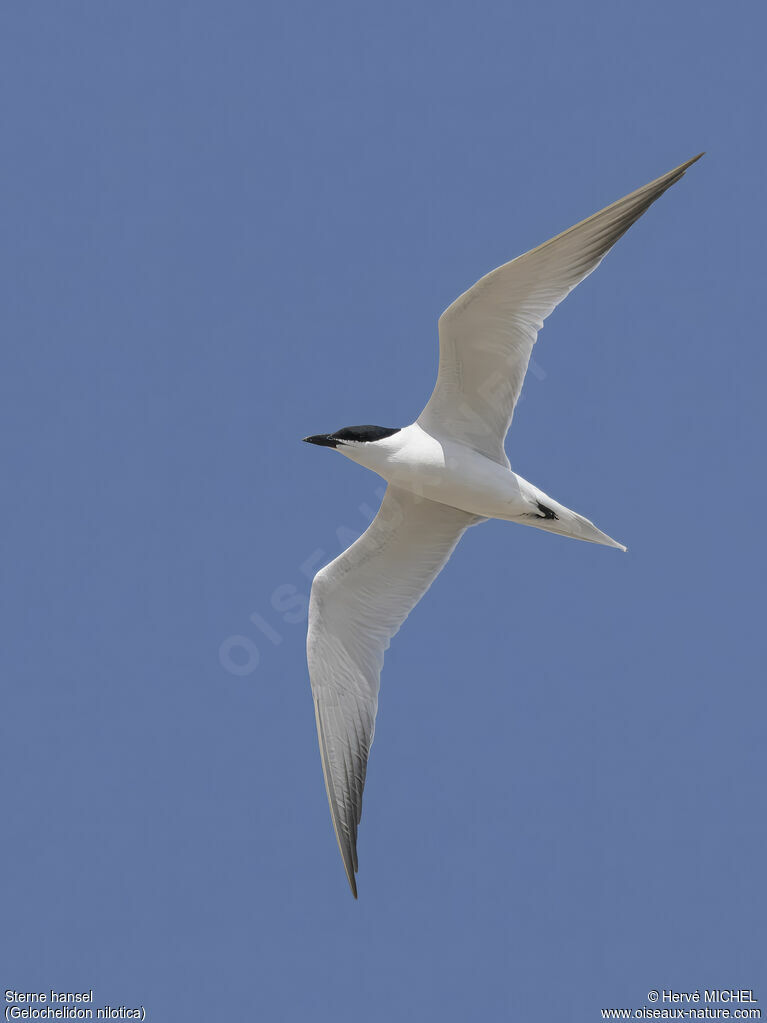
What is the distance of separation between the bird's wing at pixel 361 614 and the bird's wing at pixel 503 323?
92 cm

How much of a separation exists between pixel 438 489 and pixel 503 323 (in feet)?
5.26

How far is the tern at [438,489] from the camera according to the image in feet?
32.5

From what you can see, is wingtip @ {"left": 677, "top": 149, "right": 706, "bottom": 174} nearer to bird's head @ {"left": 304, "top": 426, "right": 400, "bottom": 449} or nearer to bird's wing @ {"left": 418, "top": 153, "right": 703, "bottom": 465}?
bird's wing @ {"left": 418, "top": 153, "right": 703, "bottom": 465}

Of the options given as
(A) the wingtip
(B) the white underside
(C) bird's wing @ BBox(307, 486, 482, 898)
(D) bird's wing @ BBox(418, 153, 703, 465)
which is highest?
(A) the wingtip

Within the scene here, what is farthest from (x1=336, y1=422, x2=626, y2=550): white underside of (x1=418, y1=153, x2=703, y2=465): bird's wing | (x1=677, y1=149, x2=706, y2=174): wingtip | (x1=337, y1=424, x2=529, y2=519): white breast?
(x1=677, y1=149, x2=706, y2=174): wingtip

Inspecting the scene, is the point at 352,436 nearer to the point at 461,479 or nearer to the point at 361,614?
the point at 461,479

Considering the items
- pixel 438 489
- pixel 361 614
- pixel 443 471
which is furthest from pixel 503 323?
pixel 361 614

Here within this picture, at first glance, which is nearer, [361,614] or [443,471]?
[443,471]

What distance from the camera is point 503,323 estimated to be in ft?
33.2

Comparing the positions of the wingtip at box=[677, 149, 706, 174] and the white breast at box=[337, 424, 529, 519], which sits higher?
the wingtip at box=[677, 149, 706, 174]

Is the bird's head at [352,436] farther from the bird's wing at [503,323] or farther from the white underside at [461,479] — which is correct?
the bird's wing at [503,323]

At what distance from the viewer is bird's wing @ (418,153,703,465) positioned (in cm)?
980

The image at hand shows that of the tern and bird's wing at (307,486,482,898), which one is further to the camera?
bird's wing at (307,486,482,898)

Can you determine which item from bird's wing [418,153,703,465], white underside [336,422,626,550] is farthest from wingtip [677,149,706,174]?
white underside [336,422,626,550]
